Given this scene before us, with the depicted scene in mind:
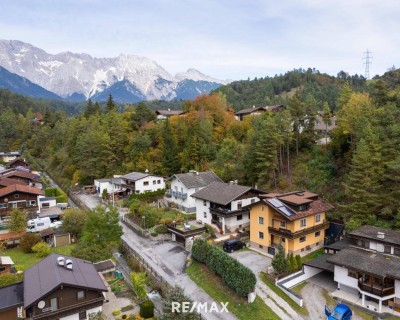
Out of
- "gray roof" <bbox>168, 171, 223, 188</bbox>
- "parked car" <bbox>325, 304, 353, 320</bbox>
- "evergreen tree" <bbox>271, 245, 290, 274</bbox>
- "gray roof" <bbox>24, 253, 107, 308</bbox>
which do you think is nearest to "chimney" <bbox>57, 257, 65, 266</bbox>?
"gray roof" <bbox>24, 253, 107, 308</bbox>

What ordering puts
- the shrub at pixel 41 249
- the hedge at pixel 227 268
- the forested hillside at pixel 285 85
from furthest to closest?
the forested hillside at pixel 285 85 < the shrub at pixel 41 249 < the hedge at pixel 227 268

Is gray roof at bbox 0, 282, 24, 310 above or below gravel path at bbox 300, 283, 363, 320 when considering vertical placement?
above

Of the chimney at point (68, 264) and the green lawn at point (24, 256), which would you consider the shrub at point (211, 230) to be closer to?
the green lawn at point (24, 256)

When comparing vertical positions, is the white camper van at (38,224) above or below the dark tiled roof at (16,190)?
below

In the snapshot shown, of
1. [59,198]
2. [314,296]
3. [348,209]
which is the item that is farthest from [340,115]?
[59,198]

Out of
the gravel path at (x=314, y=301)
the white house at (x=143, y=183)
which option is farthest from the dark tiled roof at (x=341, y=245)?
the white house at (x=143, y=183)

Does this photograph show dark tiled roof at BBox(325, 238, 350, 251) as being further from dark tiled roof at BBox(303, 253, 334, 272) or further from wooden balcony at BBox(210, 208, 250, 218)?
wooden balcony at BBox(210, 208, 250, 218)
